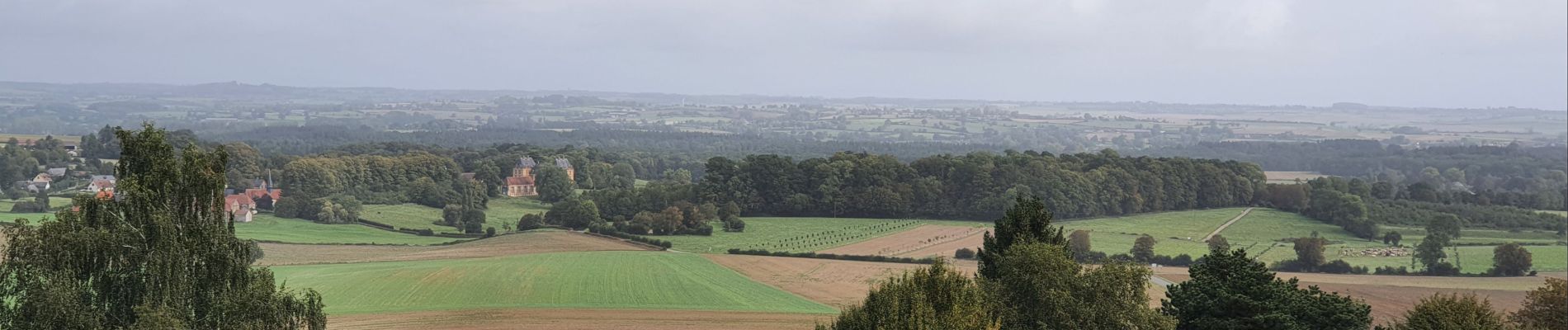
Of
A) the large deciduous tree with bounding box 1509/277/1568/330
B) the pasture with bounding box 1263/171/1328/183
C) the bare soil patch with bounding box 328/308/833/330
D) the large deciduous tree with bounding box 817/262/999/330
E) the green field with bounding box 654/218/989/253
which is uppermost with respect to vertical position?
the large deciduous tree with bounding box 817/262/999/330

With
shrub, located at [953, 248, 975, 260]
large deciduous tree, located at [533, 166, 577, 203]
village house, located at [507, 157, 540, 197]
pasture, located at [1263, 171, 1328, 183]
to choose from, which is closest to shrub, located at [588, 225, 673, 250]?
shrub, located at [953, 248, 975, 260]

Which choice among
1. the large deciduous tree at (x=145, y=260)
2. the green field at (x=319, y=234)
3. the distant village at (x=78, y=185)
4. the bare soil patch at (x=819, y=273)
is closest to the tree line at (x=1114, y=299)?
the large deciduous tree at (x=145, y=260)

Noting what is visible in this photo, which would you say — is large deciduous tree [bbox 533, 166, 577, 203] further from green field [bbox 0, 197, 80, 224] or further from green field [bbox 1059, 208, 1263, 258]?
green field [bbox 1059, 208, 1263, 258]

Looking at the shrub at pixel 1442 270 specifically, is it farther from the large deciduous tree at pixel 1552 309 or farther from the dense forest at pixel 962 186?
the large deciduous tree at pixel 1552 309

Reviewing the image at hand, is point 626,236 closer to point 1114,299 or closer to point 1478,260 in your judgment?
point 1114,299

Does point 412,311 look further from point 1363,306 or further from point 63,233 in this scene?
point 1363,306
